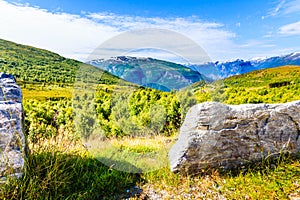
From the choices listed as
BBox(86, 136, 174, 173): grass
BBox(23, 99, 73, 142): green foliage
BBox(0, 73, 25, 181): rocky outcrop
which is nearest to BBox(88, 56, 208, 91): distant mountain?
BBox(86, 136, 174, 173): grass

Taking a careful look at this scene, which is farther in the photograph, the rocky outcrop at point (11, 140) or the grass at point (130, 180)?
the grass at point (130, 180)

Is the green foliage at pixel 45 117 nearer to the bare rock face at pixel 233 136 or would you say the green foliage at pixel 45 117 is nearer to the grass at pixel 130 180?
the grass at pixel 130 180

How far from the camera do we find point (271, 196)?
14.2 feet

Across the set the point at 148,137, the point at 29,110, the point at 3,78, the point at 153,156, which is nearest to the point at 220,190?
the point at 153,156

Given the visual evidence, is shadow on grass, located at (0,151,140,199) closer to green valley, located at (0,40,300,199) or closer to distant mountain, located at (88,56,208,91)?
green valley, located at (0,40,300,199)

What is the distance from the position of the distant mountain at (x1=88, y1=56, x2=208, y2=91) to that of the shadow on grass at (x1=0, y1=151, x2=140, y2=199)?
2.57m

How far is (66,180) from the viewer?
186 inches

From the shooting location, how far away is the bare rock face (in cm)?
532

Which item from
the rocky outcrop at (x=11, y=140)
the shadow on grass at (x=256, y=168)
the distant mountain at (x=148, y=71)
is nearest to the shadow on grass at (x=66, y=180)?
the rocky outcrop at (x=11, y=140)

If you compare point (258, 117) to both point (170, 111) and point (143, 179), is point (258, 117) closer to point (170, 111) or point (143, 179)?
point (143, 179)

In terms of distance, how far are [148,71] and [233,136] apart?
10.1ft

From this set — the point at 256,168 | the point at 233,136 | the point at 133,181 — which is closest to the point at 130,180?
the point at 133,181

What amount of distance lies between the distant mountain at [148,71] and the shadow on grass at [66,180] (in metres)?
2.57

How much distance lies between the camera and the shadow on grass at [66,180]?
404 centimetres
